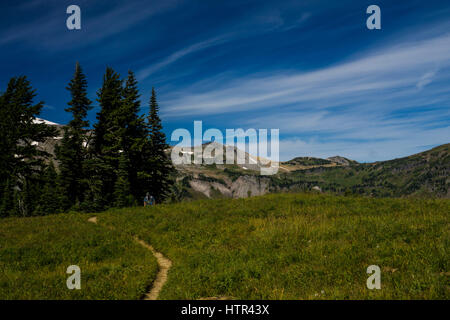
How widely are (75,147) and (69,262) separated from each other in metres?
32.7

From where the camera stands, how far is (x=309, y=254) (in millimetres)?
10586

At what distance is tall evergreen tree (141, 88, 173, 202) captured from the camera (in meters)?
43.9

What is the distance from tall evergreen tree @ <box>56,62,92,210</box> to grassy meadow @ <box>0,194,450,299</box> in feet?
77.0

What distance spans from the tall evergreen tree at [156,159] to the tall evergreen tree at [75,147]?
9075 millimetres

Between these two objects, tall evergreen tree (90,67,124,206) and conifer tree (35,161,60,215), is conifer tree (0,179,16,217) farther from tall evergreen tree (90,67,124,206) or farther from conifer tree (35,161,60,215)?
tall evergreen tree (90,67,124,206)

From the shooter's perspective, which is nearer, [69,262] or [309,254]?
[309,254]

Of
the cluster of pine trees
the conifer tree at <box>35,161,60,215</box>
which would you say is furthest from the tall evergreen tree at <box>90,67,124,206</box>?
the conifer tree at <box>35,161,60,215</box>

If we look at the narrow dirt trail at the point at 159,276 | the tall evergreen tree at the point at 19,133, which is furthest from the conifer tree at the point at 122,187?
the narrow dirt trail at the point at 159,276

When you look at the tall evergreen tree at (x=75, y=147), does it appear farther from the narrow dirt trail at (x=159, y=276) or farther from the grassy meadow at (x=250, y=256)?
the narrow dirt trail at (x=159, y=276)

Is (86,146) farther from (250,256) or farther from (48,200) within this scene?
(250,256)

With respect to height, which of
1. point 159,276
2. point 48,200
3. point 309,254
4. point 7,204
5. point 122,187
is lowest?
point 7,204

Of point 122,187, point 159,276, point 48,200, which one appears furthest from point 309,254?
point 48,200

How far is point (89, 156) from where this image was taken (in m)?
42.8
